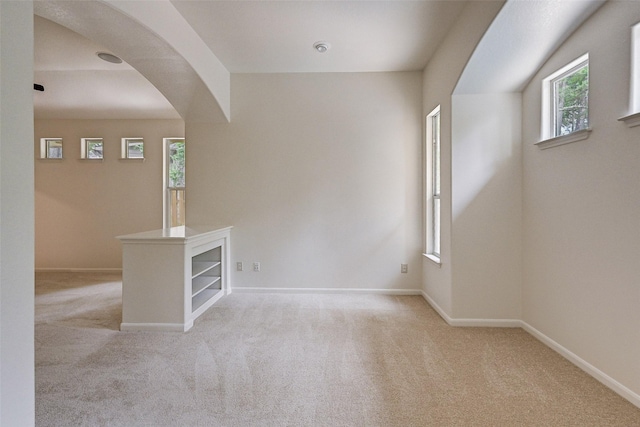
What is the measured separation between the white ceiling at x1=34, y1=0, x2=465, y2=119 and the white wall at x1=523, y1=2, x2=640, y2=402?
1.22 metres

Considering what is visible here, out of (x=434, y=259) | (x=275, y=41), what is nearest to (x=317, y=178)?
(x=275, y=41)

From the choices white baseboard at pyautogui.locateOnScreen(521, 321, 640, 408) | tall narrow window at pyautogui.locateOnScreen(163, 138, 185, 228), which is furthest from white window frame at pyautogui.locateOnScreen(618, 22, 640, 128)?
tall narrow window at pyautogui.locateOnScreen(163, 138, 185, 228)

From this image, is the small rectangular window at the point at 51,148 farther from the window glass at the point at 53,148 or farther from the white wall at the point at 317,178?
the white wall at the point at 317,178

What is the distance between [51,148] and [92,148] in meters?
0.74

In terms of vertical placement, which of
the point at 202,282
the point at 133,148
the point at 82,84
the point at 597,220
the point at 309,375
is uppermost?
the point at 82,84

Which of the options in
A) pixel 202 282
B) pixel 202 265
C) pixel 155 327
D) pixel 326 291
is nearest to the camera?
pixel 155 327

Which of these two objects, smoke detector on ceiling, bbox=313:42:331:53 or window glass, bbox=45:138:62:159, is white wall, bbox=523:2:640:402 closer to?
smoke detector on ceiling, bbox=313:42:331:53

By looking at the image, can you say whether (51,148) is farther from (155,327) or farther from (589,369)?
(589,369)

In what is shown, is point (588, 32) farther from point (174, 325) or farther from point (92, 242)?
point (92, 242)

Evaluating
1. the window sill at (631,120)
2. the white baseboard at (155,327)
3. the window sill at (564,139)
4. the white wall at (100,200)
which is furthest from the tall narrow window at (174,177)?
the window sill at (631,120)

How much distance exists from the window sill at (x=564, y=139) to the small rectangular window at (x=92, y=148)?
21.0 feet

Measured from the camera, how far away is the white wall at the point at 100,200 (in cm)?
546

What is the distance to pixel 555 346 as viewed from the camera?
244 centimetres

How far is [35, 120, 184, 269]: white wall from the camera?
5.46 m
